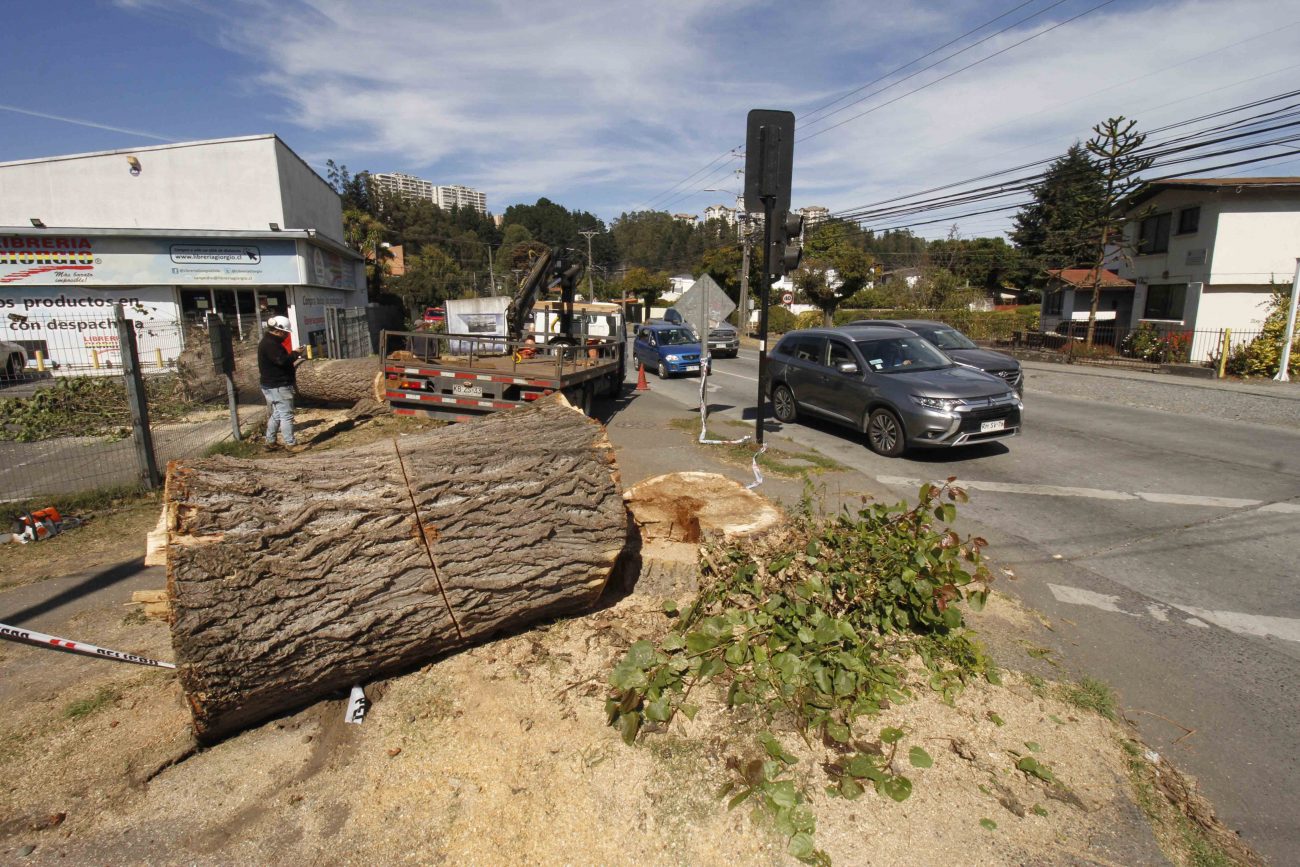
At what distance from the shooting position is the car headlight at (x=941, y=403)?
7734 millimetres

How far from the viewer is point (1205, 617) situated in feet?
13.3

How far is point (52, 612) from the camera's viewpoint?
4.23 m

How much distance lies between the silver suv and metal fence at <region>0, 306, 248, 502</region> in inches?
327

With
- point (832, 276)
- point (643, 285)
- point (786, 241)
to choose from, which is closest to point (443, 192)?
point (643, 285)

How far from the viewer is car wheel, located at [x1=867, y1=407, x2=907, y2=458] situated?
823 centimetres

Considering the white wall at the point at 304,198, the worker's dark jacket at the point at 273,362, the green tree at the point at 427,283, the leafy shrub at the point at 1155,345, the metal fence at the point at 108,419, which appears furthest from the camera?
the green tree at the point at 427,283

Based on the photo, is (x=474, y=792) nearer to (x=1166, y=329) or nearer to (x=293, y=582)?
(x=293, y=582)

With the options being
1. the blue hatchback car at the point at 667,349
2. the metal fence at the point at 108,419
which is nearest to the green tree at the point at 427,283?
the blue hatchback car at the point at 667,349

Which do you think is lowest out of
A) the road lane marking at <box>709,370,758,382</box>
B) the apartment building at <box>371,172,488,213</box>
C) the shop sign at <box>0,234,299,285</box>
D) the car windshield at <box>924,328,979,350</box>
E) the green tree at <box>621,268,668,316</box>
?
the road lane marking at <box>709,370,758,382</box>

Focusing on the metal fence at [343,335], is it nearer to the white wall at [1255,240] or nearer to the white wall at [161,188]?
the white wall at [161,188]

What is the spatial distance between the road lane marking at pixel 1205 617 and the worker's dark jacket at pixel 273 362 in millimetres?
8576

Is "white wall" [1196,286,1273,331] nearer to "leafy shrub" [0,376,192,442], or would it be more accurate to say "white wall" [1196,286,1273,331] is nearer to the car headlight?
the car headlight

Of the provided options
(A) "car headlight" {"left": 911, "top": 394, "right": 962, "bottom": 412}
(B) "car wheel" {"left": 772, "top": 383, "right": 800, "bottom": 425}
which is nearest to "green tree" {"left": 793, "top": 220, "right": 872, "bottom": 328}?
(B) "car wheel" {"left": 772, "top": 383, "right": 800, "bottom": 425}

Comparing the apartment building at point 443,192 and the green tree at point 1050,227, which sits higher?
the apartment building at point 443,192
